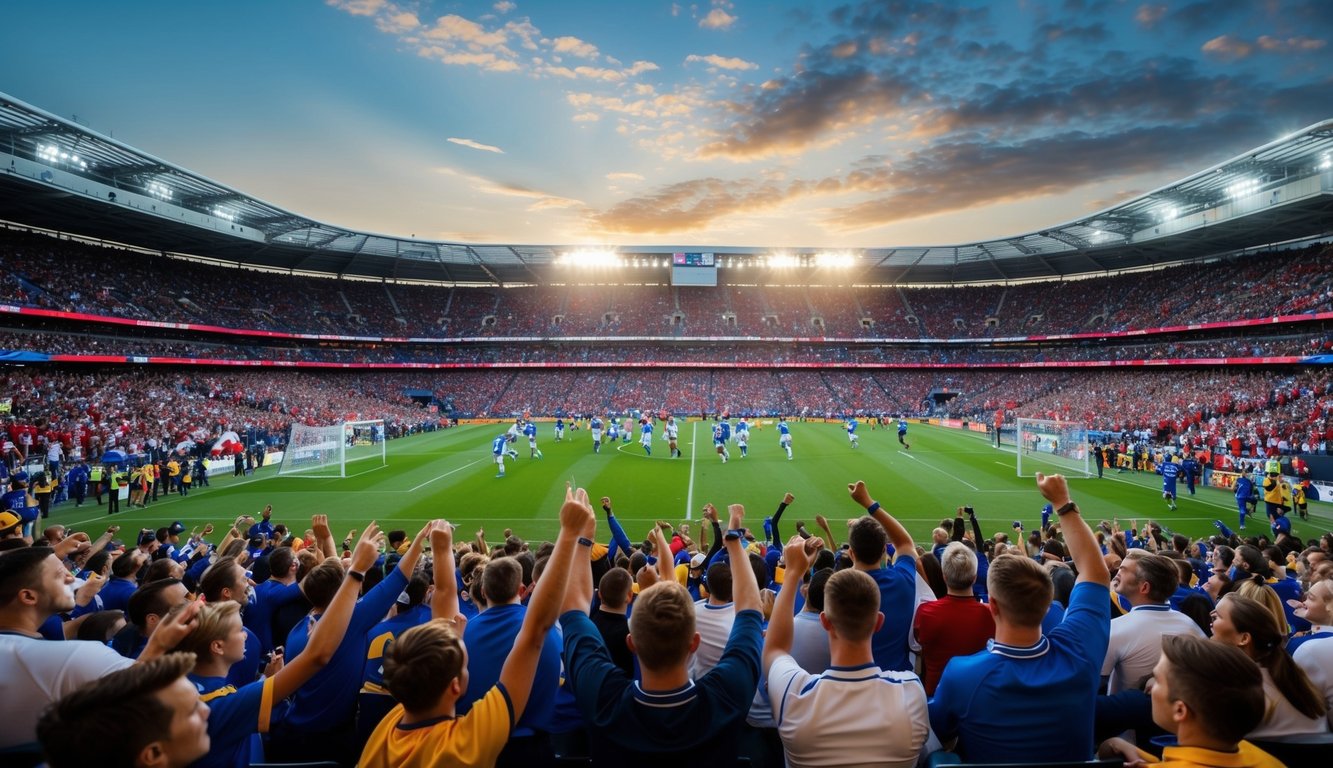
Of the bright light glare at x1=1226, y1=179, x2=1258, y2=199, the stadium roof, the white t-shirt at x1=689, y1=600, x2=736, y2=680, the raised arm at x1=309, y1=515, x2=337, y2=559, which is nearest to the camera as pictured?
the white t-shirt at x1=689, y1=600, x2=736, y2=680

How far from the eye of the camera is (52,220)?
41781 mm

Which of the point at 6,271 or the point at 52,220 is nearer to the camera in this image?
the point at 6,271

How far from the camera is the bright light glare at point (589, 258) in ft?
224

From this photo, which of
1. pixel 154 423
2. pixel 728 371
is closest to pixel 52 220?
pixel 154 423

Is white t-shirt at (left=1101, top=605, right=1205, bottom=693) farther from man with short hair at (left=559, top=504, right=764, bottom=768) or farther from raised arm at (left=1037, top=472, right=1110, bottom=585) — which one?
man with short hair at (left=559, top=504, right=764, bottom=768)

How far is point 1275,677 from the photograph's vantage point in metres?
3.19

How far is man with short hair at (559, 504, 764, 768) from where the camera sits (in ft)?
Result: 8.18

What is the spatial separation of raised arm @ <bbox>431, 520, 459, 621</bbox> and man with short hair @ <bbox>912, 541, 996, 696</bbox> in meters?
3.19

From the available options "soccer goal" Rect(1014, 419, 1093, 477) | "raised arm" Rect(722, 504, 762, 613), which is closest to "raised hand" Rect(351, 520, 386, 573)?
"raised arm" Rect(722, 504, 762, 613)

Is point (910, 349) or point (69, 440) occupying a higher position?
point (910, 349)

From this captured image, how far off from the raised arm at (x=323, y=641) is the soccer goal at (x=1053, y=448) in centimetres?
2963

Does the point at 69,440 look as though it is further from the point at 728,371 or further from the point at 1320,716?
the point at 728,371

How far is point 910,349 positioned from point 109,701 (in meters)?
75.0

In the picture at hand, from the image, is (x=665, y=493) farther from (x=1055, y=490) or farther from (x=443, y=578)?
(x=1055, y=490)
